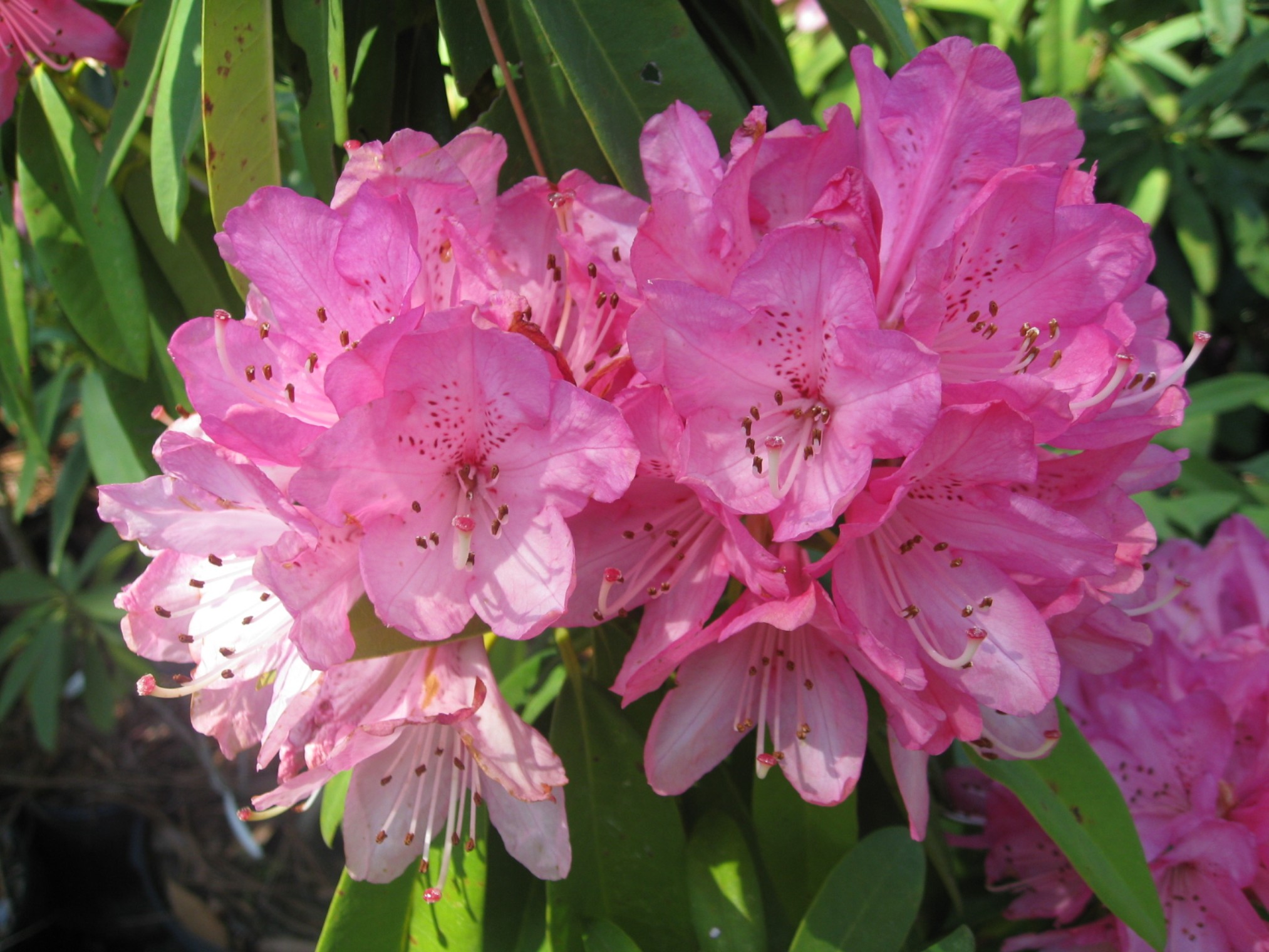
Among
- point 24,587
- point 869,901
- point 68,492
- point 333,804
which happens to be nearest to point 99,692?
point 24,587

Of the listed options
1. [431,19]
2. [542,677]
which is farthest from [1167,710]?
[431,19]

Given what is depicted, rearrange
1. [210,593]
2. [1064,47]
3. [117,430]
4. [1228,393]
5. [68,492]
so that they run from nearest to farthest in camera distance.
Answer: [210,593], [117,430], [1228,393], [1064,47], [68,492]

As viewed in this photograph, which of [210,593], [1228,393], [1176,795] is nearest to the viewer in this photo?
[210,593]

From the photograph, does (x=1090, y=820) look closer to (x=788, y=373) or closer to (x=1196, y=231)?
(x=788, y=373)

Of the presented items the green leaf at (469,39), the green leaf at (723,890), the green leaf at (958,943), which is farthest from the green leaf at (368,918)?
the green leaf at (469,39)

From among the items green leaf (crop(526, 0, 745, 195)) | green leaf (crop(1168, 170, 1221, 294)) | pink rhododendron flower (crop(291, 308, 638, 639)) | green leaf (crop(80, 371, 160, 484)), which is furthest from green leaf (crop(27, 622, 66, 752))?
green leaf (crop(1168, 170, 1221, 294))

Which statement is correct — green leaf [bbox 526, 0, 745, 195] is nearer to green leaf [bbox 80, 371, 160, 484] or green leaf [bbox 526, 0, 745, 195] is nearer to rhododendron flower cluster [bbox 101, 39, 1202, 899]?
rhododendron flower cluster [bbox 101, 39, 1202, 899]
